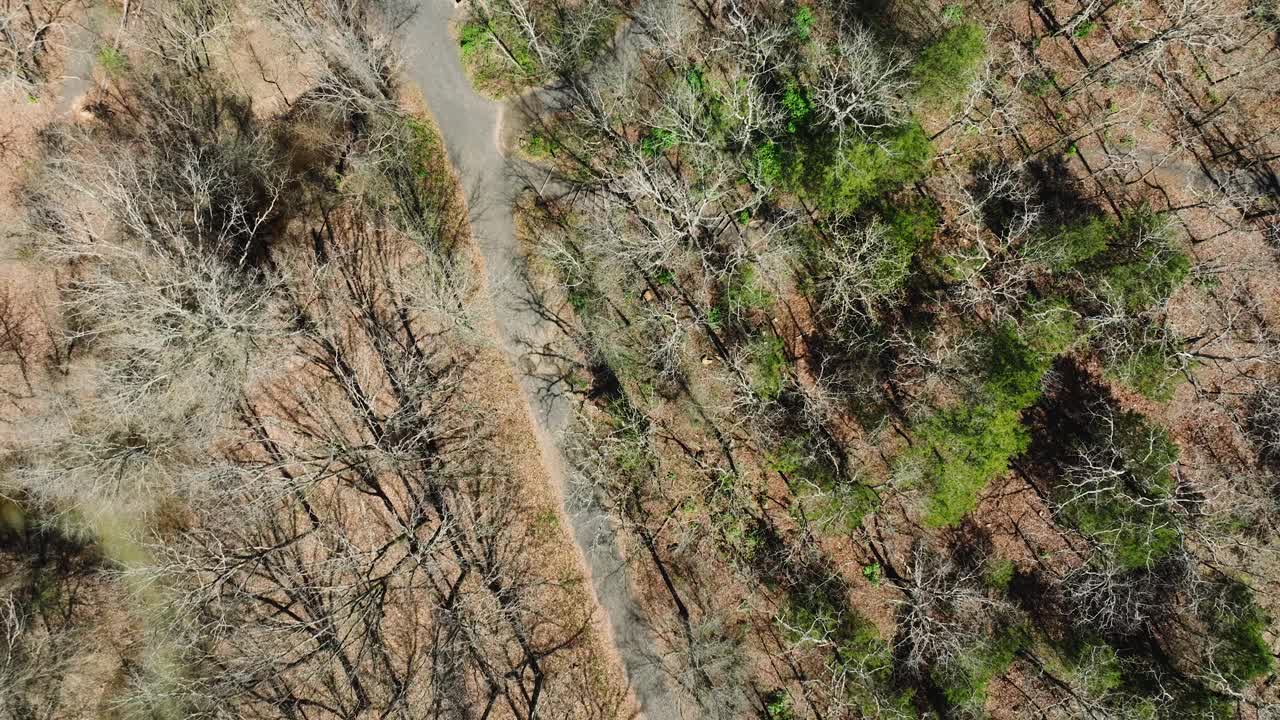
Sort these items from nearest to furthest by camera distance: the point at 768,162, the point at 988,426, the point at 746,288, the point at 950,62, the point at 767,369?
the point at 988,426, the point at 950,62, the point at 768,162, the point at 767,369, the point at 746,288

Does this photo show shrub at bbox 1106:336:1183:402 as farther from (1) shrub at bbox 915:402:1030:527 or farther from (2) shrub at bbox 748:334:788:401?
(2) shrub at bbox 748:334:788:401

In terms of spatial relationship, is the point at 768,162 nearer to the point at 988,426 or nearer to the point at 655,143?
the point at 655,143

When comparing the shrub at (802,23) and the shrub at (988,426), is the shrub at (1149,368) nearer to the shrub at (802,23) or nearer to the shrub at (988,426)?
the shrub at (988,426)

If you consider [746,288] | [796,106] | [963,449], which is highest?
[796,106]

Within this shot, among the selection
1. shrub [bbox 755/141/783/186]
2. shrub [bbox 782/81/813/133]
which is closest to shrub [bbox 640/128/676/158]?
shrub [bbox 755/141/783/186]

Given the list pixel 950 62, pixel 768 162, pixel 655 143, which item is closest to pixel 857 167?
pixel 768 162

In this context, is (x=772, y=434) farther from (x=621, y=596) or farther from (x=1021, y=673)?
(x=1021, y=673)

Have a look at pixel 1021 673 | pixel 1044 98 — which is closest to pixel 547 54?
pixel 1044 98
